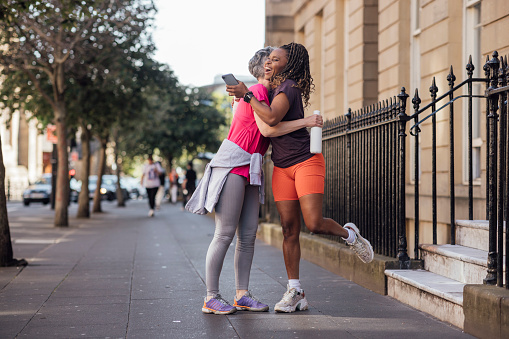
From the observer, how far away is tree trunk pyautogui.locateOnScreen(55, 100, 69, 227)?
18234 millimetres

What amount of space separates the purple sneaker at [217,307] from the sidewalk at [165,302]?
57 mm

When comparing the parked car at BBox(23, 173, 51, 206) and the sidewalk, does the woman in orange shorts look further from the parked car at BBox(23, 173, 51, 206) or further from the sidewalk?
the parked car at BBox(23, 173, 51, 206)

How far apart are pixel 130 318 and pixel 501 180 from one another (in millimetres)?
2978

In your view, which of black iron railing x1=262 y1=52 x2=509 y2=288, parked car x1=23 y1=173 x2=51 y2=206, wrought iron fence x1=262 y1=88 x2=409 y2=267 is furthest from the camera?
parked car x1=23 y1=173 x2=51 y2=206

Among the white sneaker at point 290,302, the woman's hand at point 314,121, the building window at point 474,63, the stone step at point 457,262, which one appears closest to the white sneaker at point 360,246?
the white sneaker at point 290,302

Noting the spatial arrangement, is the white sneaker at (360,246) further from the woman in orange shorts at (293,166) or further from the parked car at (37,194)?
the parked car at (37,194)

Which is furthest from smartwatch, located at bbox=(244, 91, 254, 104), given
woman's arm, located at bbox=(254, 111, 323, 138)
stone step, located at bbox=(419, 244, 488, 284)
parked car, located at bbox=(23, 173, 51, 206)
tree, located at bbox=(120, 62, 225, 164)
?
tree, located at bbox=(120, 62, 225, 164)

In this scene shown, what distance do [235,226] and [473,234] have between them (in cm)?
220

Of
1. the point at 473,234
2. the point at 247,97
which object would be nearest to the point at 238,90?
the point at 247,97

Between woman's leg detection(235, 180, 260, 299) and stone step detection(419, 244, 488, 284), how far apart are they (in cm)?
164

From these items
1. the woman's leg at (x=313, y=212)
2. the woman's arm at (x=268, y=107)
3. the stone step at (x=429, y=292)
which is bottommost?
the stone step at (x=429, y=292)

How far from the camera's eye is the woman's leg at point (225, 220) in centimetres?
584

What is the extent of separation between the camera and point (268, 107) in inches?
221

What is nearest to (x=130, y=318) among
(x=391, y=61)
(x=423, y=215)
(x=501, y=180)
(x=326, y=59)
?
(x=501, y=180)
